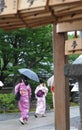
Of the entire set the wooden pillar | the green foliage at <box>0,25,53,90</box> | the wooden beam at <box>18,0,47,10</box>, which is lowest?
the wooden pillar

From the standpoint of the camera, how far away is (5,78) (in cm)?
2519

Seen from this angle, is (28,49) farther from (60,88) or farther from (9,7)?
(9,7)

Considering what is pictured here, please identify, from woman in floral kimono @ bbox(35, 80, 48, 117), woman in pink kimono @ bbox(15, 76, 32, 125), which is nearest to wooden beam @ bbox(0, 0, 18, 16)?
woman in pink kimono @ bbox(15, 76, 32, 125)

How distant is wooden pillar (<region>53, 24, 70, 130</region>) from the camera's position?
21.5 feet

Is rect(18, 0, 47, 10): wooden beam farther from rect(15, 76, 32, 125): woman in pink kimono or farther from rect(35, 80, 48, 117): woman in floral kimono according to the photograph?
rect(35, 80, 48, 117): woman in floral kimono

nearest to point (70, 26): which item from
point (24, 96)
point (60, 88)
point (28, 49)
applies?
point (60, 88)

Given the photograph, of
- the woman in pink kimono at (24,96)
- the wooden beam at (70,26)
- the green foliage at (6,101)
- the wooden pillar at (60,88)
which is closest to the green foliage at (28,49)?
the green foliage at (6,101)

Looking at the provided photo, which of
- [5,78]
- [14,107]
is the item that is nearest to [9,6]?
[14,107]

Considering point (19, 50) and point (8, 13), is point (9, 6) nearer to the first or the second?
point (8, 13)

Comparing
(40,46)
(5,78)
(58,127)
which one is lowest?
(58,127)

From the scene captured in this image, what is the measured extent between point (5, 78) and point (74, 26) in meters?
19.6

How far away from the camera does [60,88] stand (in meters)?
6.71

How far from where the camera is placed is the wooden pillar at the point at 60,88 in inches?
258

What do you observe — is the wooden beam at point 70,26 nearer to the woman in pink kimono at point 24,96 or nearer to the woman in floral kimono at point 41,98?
the woman in pink kimono at point 24,96
